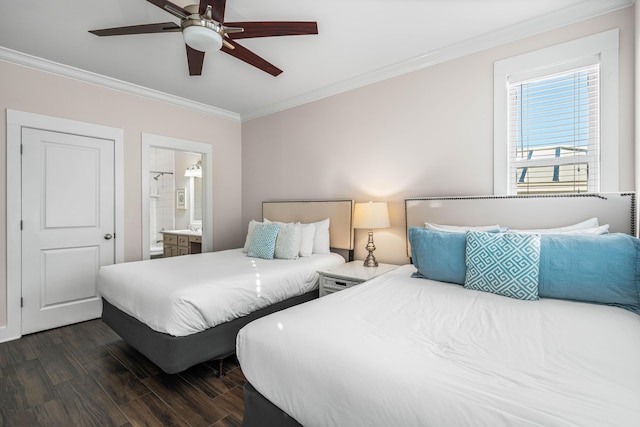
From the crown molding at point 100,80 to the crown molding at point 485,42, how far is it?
4.86 ft

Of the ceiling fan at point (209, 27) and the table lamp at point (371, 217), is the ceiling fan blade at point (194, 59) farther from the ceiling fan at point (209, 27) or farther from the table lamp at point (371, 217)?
the table lamp at point (371, 217)

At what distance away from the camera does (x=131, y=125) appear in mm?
3520

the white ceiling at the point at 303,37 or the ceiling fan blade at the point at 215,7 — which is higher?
the white ceiling at the point at 303,37

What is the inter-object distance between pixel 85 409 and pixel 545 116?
3666mm

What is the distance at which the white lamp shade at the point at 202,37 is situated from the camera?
69.0 inches

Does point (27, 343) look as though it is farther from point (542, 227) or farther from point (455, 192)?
point (542, 227)

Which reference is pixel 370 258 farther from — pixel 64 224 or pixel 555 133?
pixel 64 224

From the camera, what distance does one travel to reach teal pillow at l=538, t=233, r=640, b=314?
5.02 feet

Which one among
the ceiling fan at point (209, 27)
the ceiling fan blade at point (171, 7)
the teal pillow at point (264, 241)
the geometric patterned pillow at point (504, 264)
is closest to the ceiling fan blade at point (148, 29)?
the ceiling fan at point (209, 27)

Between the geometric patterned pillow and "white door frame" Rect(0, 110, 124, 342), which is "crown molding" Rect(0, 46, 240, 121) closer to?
"white door frame" Rect(0, 110, 124, 342)

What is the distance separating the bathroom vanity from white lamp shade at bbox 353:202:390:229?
9.19 feet

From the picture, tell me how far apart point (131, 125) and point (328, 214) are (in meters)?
2.47

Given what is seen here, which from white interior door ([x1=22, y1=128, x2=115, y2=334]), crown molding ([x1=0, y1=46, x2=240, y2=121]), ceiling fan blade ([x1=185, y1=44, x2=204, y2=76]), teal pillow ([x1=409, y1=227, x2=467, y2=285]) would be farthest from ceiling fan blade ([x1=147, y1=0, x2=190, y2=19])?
white interior door ([x1=22, y1=128, x2=115, y2=334])

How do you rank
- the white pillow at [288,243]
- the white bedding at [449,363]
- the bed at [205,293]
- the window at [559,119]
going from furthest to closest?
the white pillow at [288,243] < the window at [559,119] < the bed at [205,293] < the white bedding at [449,363]
